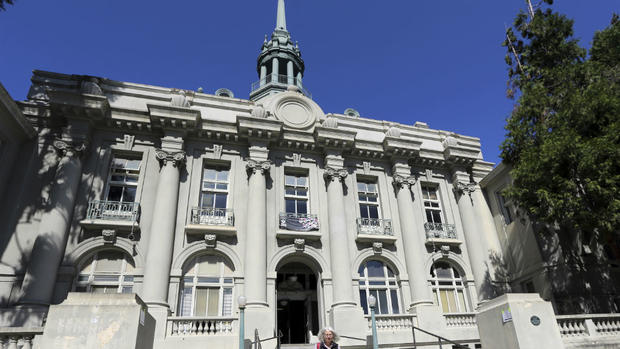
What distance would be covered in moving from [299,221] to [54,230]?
982 cm

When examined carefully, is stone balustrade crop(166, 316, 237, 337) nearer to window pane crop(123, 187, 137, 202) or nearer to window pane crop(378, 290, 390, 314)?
window pane crop(123, 187, 137, 202)

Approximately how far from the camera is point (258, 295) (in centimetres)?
1533

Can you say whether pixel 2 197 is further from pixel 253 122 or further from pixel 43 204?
pixel 253 122

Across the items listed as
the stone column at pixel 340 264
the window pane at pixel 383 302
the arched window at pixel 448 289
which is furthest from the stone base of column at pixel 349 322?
the arched window at pixel 448 289

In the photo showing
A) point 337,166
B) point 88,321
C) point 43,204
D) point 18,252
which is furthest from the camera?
point 337,166

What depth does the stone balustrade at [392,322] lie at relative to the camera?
15852 mm

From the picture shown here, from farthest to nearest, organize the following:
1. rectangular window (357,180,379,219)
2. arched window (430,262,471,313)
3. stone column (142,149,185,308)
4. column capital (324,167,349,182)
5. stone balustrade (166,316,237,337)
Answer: rectangular window (357,180,379,219) < column capital (324,167,349,182) < arched window (430,262,471,313) < stone column (142,149,185,308) < stone balustrade (166,316,237,337)

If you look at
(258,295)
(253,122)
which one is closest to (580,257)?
(258,295)

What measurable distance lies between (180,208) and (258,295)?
5210 mm

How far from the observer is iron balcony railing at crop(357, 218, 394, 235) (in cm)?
1875

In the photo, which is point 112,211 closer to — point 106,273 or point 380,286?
point 106,273

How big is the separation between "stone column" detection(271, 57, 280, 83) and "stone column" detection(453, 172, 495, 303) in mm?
17596

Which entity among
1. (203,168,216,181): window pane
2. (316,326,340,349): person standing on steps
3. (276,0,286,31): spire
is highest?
(276,0,286,31): spire

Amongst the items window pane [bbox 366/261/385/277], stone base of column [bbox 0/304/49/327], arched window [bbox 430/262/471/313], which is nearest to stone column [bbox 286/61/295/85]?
window pane [bbox 366/261/385/277]
